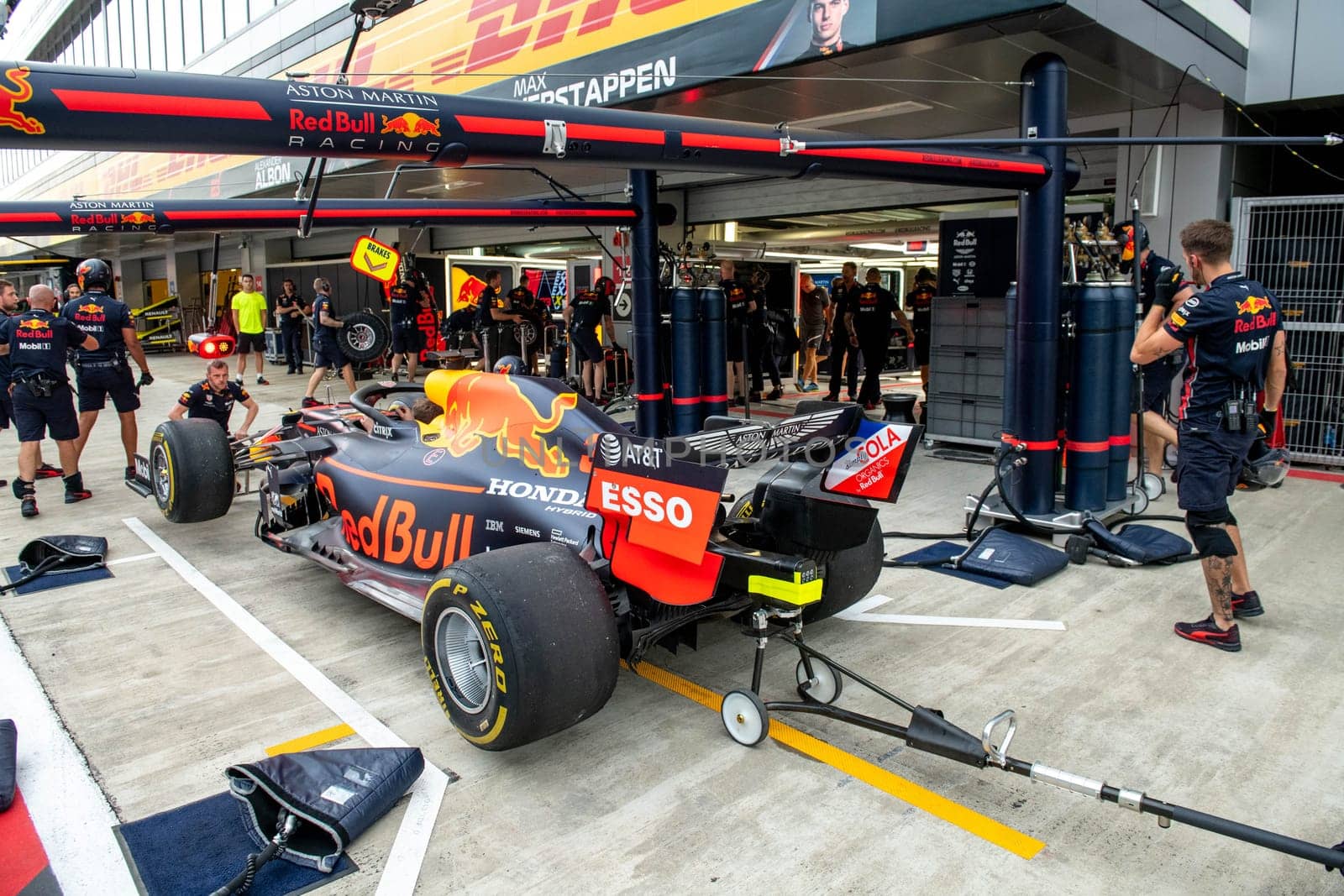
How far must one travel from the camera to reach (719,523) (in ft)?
11.2

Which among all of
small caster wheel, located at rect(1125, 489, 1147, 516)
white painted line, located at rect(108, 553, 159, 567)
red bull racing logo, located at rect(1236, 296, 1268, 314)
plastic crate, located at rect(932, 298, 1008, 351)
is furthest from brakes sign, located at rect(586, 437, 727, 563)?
plastic crate, located at rect(932, 298, 1008, 351)

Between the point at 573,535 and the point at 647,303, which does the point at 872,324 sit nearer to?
the point at 647,303

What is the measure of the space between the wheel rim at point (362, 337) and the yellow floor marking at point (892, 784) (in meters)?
8.83

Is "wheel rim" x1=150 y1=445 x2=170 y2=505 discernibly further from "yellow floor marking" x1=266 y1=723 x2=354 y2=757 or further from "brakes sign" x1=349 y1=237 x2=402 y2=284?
"yellow floor marking" x1=266 y1=723 x2=354 y2=757

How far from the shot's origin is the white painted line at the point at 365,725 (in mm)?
2715

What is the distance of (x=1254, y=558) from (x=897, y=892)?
435 centimetres

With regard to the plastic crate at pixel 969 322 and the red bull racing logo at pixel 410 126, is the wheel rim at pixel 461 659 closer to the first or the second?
the red bull racing logo at pixel 410 126

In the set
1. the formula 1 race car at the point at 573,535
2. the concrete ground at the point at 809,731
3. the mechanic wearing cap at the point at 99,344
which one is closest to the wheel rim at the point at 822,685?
the concrete ground at the point at 809,731

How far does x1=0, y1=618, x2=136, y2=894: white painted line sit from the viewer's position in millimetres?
2682

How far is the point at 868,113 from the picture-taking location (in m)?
9.17

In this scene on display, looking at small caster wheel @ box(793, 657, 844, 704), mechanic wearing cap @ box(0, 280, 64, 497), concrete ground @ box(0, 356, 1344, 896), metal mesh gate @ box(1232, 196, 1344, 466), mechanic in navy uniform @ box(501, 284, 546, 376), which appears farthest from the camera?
mechanic in navy uniform @ box(501, 284, 546, 376)

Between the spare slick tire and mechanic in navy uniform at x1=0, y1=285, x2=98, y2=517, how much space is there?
3.99 m

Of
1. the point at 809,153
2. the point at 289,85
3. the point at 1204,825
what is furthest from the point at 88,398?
the point at 1204,825

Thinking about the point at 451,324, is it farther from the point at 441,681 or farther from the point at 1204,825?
the point at 1204,825
